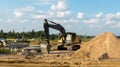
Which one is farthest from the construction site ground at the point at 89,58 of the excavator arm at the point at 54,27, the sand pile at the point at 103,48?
the excavator arm at the point at 54,27

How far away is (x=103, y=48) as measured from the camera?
22094mm

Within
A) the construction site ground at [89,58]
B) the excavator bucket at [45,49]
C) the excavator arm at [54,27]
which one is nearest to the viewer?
the construction site ground at [89,58]

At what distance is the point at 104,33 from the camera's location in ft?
80.4

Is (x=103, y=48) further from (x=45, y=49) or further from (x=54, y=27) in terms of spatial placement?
(x=54, y=27)

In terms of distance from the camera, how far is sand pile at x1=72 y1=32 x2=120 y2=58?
69.3ft

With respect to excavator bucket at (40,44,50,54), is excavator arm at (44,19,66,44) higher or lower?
higher

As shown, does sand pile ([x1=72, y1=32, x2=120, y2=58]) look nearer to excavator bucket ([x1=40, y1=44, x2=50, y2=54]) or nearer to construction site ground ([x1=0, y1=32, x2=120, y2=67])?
construction site ground ([x1=0, y1=32, x2=120, y2=67])

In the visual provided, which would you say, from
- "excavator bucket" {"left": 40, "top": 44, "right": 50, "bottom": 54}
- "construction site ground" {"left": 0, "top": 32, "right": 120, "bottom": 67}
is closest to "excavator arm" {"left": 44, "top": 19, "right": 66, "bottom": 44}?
"excavator bucket" {"left": 40, "top": 44, "right": 50, "bottom": 54}

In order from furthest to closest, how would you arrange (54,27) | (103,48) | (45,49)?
1. (54,27)
2. (45,49)
3. (103,48)

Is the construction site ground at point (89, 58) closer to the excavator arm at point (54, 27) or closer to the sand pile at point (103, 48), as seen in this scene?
the sand pile at point (103, 48)

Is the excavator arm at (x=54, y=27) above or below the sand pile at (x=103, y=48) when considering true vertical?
above

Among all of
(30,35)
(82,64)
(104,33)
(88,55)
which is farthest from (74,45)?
(30,35)

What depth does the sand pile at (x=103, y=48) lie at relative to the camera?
21.1m

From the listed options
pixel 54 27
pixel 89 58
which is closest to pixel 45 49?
pixel 54 27
